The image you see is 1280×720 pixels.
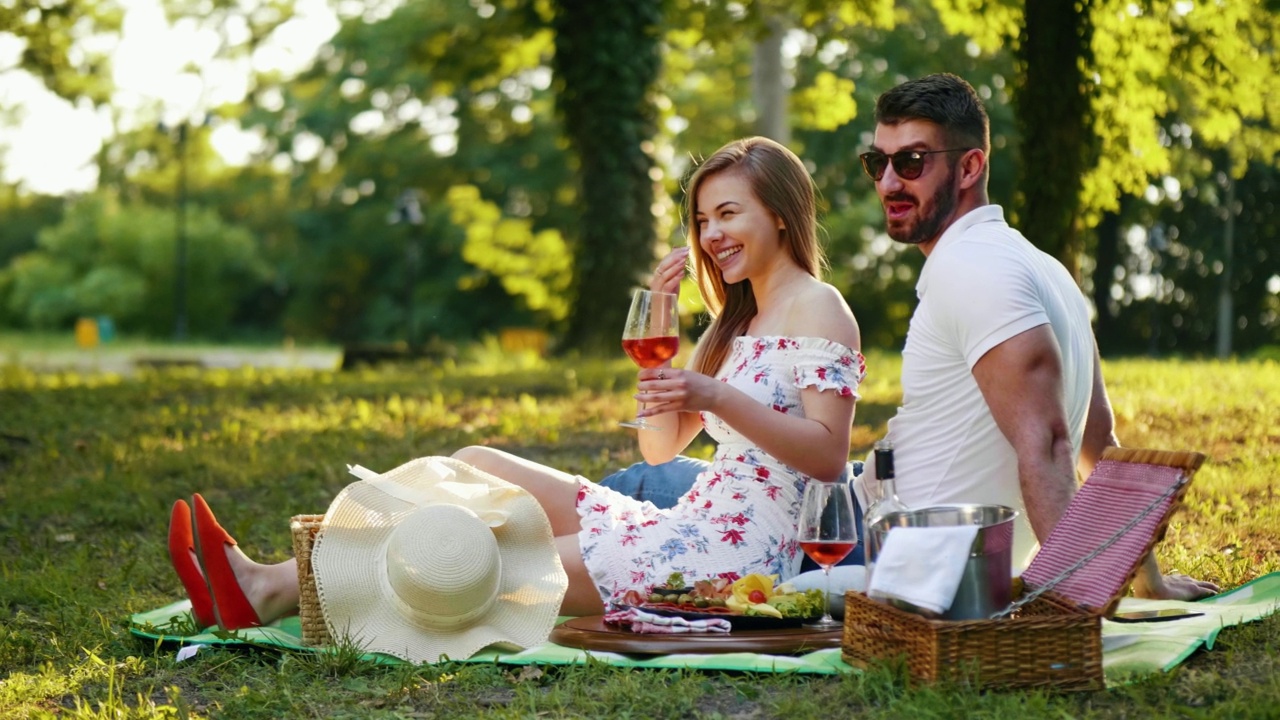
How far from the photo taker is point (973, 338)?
3689 mm

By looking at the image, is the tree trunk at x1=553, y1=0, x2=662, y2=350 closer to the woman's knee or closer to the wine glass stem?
the woman's knee

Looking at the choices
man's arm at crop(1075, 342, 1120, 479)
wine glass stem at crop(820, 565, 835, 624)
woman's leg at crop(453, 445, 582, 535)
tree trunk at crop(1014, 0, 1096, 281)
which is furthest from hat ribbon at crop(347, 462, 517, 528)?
tree trunk at crop(1014, 0, 1096, 281)

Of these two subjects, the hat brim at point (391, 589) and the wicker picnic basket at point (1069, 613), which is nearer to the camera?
the wicker picnic basket at point (1069, 613)

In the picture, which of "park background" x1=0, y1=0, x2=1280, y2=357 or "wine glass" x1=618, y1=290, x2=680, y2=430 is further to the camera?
"park background" x1=0, y1=0, x2=1280, y2=357

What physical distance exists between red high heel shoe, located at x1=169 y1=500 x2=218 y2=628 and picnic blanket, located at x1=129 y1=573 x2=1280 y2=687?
0.31ft

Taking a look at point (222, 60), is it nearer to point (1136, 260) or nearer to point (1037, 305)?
point (1136, 260)

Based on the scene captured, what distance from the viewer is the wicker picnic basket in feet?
10.7

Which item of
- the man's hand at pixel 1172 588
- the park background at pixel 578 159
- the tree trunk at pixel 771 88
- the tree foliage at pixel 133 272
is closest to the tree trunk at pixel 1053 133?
the park background at pixel 578 159

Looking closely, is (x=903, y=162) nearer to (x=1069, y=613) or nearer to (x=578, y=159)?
(x=1069, y=613)

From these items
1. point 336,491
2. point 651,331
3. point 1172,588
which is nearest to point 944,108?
point 651,331

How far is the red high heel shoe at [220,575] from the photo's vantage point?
445cm

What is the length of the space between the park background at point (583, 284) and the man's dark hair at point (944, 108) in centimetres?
155

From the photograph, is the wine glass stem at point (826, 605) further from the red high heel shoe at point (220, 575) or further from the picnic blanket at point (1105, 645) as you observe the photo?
the red high heel shoe at point (220, 575)

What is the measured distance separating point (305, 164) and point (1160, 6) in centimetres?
3872
